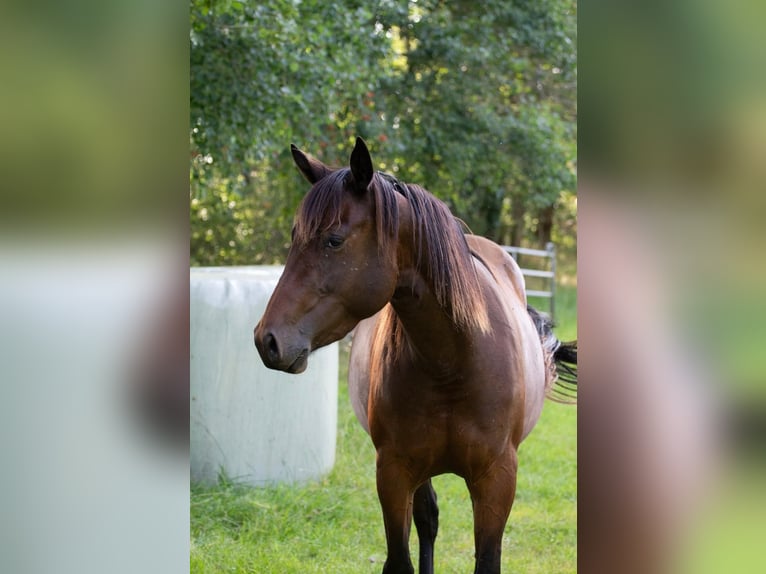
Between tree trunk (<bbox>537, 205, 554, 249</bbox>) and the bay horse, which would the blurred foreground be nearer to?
the bay horse

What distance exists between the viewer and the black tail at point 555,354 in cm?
408

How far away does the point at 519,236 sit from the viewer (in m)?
16.1

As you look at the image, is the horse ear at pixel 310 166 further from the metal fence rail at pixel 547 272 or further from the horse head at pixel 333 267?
the metal fence rail at pixel 547 272

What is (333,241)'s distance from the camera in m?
2.12

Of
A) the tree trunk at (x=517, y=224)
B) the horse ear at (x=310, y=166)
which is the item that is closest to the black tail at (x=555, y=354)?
the horse ear at (x=310, y=166)

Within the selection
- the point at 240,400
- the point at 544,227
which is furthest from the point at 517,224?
the point at 240,400

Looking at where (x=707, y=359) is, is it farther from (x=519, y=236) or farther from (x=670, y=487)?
(x=519, y=236)

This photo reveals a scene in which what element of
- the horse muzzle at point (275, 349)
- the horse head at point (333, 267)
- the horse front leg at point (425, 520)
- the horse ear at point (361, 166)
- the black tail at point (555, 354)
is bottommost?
the horse front leg at point (425, 520)

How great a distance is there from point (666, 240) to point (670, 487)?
300mm

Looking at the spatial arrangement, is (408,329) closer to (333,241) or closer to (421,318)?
(421,318)

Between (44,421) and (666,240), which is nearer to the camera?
(666,240)

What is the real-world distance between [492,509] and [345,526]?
1962 millimetres

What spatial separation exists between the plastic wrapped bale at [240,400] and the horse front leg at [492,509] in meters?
2.45

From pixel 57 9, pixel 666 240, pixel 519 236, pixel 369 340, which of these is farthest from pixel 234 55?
pixel 519 236
